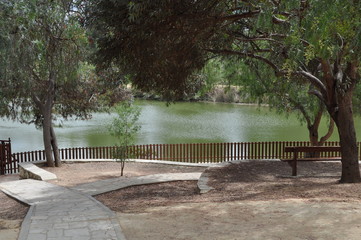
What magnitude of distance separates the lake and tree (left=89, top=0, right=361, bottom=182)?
12453 millimetres

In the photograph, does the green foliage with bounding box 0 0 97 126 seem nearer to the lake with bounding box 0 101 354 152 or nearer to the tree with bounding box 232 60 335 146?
the tree with bounding box 232 60 335 146

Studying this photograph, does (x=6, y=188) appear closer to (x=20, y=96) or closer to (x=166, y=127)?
(x=20, y=96)

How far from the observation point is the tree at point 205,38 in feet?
22.3

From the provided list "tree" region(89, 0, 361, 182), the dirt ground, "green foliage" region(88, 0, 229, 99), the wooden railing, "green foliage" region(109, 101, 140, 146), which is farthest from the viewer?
the wooden railing

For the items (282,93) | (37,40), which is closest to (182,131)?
(282,93)

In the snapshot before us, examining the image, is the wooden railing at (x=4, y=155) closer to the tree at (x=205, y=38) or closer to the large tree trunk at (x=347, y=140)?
the tree at (x=205, y=38)

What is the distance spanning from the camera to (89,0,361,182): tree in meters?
6.79

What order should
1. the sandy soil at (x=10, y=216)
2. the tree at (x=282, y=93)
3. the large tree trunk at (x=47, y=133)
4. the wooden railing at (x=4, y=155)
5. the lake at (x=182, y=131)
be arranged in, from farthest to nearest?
the lake at (x=182, y=131) < the tree at (x=282, y=93) < the wooden railing at (x=4, y=155) < the large tree trunk at (x=47, y=133) < the sandy soil at (x=10, y=216)

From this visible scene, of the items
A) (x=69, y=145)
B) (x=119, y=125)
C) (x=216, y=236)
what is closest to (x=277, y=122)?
(x=69, y=145)

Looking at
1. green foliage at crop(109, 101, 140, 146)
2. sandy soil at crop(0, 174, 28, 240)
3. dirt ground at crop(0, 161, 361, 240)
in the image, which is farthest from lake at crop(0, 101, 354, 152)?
sandy soil at crop(0, 174, 28, 240)

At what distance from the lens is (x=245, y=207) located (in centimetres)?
645

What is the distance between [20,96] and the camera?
1320cm

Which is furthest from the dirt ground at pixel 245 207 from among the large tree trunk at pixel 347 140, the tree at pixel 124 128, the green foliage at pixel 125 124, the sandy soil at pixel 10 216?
the green foliage at pixel 125 124

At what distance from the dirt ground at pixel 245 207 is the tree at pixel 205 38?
1853mm
